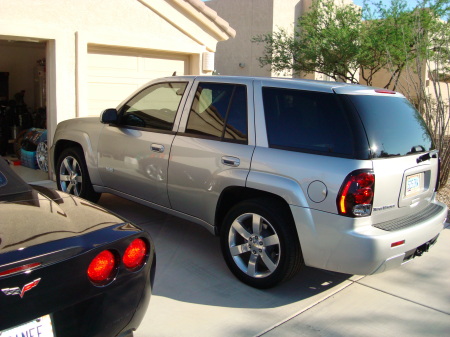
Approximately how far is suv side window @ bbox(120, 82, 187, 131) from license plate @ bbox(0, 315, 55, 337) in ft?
9.63

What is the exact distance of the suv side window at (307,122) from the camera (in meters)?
3.71

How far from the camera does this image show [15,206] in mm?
2777

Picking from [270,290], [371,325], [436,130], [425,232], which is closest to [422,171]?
[425,232]

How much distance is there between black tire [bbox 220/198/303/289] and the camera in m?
3.92

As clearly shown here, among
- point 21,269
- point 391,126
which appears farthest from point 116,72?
point 21,269

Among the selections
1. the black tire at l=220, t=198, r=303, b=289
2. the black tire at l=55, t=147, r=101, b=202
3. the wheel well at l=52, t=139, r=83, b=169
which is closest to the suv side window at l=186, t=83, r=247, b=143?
the black tire at l=220, t=198, r=303, b=289

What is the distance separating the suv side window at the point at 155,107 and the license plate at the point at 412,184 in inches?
93.1

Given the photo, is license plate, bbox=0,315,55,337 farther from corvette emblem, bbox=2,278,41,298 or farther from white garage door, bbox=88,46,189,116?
white garage door, bbox=88,46,189,116

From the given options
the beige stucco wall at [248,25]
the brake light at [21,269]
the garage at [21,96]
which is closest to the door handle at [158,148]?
the brake light at [21,269]

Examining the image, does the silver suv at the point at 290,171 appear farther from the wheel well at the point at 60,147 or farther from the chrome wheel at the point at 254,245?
the wheel well at the point at 60,147

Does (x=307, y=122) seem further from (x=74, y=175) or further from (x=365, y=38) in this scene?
(x=365, y=38)

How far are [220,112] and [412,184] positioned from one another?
6.06ft

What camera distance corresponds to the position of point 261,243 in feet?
13.5

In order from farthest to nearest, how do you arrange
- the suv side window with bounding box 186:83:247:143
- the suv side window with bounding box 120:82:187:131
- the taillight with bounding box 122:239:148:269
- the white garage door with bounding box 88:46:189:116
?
the white garage door with bounding box 88:46:189:116
the suv side window with bounding box 120:82:187:131
the suv side window with bounding box 186:83:247:143
the taillight with bounding box 122:239:148:269
